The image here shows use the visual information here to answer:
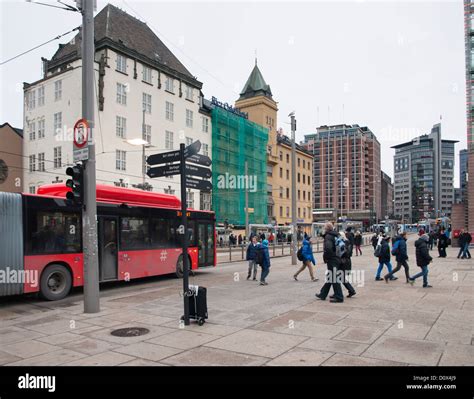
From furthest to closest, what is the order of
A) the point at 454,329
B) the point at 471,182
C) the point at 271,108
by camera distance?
the point at 271,108, the point at 471,182, the point at 454,329

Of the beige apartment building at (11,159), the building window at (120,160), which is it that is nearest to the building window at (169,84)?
the building window at (120,160)

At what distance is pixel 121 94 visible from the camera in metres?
37.6

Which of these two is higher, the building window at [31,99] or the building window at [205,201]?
the building window at [31,99]

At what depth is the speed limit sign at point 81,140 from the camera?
381 inches

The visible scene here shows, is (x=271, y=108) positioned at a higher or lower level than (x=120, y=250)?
higher

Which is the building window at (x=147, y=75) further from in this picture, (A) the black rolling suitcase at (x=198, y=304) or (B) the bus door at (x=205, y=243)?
(A) the black rolling suitcase at (x=198, y=304)

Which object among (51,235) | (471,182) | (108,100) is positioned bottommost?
(51,235)

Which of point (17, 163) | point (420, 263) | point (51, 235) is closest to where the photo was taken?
point (51, 235)

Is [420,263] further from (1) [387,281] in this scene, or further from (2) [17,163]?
(2) [17,163]

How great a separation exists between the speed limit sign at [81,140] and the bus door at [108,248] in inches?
135

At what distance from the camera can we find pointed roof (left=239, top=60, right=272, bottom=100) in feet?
214

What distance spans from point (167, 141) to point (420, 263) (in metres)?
34.4
